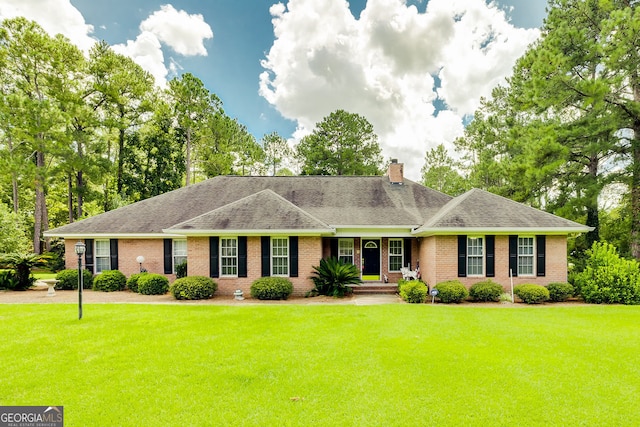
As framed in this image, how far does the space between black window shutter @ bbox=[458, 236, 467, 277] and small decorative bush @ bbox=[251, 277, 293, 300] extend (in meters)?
7.35

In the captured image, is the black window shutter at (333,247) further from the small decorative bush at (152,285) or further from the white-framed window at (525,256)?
the white-framed window at (525,256)

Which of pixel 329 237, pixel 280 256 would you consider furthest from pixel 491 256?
pixel 280 256

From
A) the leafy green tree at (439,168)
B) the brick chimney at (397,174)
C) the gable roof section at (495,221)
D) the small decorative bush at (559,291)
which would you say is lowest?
the small decorative bush at (559,291)

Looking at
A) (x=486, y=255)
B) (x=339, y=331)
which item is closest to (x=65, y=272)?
(x=339, y=331)

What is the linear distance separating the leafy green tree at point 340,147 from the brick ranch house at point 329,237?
1598 centimetres

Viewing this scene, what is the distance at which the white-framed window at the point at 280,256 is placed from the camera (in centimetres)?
1401

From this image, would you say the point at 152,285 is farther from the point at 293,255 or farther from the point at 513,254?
the point at 513,254

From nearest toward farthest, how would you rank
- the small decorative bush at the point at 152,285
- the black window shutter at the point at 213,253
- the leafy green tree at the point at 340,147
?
the black window shutter at the point at 213,253, the small decorative bush at the point at 152,285, the leafy green tree at the point at 340,147

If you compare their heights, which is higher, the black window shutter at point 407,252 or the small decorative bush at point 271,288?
the black window shutter at point 407,252

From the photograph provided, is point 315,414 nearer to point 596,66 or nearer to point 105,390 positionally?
point 105,390

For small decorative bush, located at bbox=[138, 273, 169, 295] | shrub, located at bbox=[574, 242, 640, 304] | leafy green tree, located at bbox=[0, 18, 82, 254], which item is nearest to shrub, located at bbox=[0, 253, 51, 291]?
small decorative bush, located at bbox=[138, 273, 169, 295]

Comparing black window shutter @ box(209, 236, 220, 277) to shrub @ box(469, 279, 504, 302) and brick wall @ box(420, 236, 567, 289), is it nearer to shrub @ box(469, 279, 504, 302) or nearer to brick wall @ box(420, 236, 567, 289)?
brick wall @ box(420, 236, 567, 289)

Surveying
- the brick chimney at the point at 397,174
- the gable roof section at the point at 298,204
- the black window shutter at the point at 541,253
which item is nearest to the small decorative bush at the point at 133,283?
the gable roof section at the point at 298,204

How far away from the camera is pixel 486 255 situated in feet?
44.1
